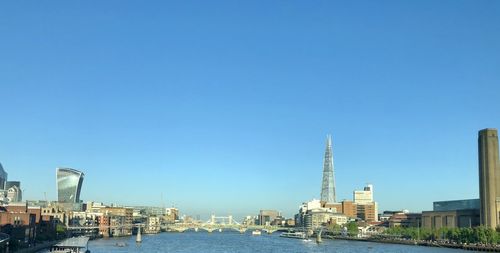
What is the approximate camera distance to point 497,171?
196 meters

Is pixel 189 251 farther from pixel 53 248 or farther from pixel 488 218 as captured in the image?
pixel 488 218

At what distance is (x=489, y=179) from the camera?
637ft

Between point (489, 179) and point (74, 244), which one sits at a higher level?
point (489, 179)

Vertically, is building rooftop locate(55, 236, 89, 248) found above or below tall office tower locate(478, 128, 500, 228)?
below

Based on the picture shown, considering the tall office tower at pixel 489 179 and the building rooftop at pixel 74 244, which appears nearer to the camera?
the building rooftop at pixel 74 244

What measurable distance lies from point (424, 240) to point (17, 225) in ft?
416

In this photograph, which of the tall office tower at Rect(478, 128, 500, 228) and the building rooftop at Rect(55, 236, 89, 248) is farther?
the tall office tower at Rect(478, 128, 500, 228)


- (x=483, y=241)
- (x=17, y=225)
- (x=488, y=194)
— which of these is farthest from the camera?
(x=488, y=194)

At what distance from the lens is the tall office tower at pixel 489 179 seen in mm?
193125

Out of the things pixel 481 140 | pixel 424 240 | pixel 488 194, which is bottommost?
pixel 424 240

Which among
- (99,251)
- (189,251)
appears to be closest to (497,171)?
(189,251)

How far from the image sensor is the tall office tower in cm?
19312

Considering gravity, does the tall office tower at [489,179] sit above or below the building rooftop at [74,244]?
above

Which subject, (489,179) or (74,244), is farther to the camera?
(489,179)
